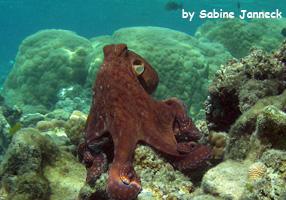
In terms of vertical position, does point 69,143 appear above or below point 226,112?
below

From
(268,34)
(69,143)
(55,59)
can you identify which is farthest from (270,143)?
(268,34)

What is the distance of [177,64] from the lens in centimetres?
1402

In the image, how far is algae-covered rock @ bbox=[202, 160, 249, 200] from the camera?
272 centimetres

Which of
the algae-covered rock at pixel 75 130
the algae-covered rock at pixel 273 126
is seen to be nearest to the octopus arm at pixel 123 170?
the algae-covered rock at pixel 273 126

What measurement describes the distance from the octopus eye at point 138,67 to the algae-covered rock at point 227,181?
51.3 inches

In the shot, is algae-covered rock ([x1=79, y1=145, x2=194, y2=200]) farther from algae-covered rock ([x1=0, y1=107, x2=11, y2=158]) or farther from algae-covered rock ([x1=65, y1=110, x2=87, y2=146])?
algae-covered rock ([x1=0, y1=107, x2=11, y2=158])

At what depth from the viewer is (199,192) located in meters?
3.09

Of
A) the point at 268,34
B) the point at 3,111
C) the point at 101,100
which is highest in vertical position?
the point at 268,34

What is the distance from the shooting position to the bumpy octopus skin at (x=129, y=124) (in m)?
3.37

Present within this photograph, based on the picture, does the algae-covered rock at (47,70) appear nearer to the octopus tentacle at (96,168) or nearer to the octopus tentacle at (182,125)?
the octopus tentacle at (182,125)

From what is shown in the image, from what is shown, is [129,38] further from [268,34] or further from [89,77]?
[268,34]

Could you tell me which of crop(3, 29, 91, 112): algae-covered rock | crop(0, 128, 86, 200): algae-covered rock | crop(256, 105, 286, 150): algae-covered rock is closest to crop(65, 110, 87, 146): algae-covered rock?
crop(0, 128, 86, 200): algae-covered rock

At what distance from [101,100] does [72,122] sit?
1.62 metres

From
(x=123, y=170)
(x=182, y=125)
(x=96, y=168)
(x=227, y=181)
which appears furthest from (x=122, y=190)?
(x=182, y=125)
